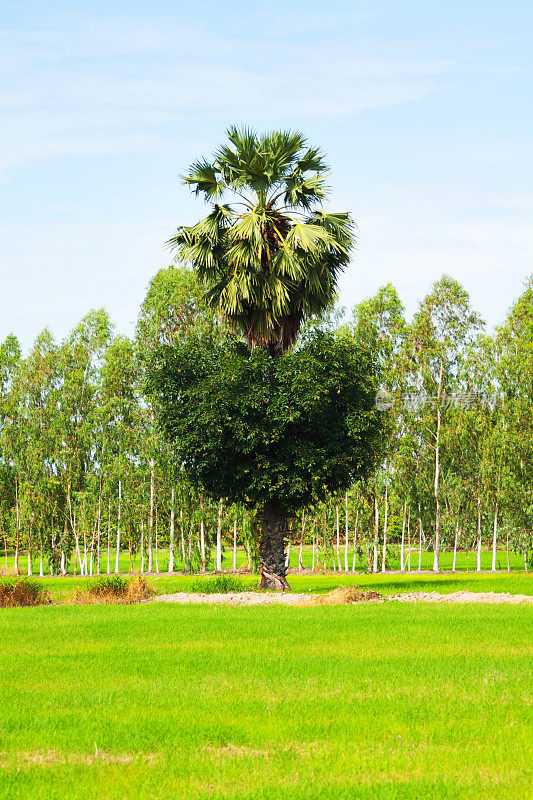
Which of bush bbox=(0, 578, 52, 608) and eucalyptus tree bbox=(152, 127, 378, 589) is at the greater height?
eucalyptus tree bbox=(152, 127, 378, 589)

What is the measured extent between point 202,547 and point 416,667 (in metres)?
42.5

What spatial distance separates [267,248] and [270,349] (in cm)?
398

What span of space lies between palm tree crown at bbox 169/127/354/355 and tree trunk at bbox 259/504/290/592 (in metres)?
6.56

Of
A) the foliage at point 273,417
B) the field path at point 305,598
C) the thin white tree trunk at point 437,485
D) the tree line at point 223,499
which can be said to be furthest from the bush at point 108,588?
the thin white tree trunk at point 437,485

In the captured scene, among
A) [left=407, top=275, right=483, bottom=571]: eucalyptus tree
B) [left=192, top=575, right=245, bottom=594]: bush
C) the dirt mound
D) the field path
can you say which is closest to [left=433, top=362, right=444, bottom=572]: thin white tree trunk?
[left=407, top=275, right=483, bottom=571]: eucalyptus tree

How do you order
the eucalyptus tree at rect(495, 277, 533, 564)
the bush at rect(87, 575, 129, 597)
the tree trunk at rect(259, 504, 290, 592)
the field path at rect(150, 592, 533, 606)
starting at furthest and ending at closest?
the eucalyptus tree at rect(495, 277, 533, 564) < the tree trunk at rect(259, 504, 290, 592) < the bush at rect(87, 575, 129, 597) < the field path at rect(150, 592, 533, 606)

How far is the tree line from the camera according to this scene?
51.4 metres

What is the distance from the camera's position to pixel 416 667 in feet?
40.9

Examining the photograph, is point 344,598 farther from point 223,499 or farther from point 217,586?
point 223,499

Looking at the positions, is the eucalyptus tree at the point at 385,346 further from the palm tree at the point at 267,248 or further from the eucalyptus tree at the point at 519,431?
the palm tree at the point at 267,248

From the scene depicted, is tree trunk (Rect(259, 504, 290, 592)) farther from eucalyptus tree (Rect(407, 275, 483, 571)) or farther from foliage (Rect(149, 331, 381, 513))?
eucalyptus tree (Rect(407, 275, 483, 571))

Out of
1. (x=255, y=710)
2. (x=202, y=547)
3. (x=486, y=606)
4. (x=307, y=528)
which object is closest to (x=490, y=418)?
(x=307, y=528)

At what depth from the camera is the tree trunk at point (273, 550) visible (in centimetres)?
3120

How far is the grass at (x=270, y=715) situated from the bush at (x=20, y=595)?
1043cm
